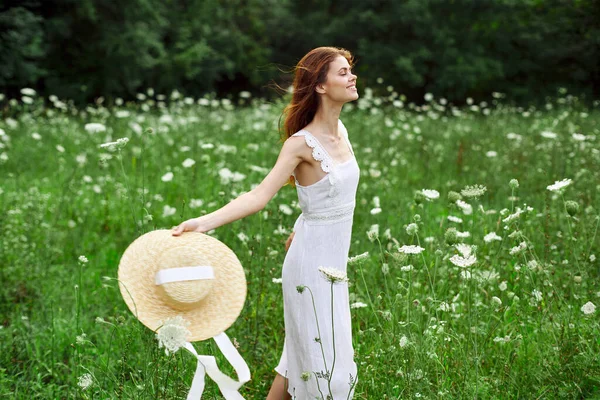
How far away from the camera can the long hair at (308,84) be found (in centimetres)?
270

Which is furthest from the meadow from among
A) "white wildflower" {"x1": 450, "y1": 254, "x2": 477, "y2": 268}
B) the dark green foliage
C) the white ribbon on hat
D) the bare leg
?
the dark green foliage

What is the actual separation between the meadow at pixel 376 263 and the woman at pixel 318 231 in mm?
142

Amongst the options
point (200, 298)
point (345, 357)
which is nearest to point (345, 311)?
point (345, 357)

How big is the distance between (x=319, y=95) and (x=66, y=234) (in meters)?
3.44

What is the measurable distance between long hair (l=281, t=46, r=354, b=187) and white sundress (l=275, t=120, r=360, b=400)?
169 mm

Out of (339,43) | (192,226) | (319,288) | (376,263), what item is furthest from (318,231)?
(339,43)

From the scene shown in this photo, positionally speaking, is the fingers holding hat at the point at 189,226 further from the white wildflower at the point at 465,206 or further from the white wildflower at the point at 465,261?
the white wildflower at the point at 465,206

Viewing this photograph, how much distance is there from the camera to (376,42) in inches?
962

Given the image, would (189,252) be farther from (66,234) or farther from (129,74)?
(129,74)

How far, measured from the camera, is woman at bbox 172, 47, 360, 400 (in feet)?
8.43

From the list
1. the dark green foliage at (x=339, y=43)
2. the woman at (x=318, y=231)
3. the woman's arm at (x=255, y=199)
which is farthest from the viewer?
the dark green foliage at (x=339, y=43)

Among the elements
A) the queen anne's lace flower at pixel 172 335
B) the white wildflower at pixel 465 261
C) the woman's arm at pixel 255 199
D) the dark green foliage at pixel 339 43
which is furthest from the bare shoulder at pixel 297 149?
the dark green foliage at pixel 339 43

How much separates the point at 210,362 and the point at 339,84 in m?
1.17

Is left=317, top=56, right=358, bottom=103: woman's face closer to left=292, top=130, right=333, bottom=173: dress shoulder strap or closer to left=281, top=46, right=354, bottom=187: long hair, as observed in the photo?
left=281, top=46, right=354, bottom=187: long hair
